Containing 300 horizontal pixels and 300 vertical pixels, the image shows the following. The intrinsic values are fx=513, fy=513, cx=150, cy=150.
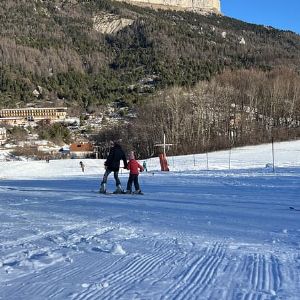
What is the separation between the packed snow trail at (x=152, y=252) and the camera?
16.4 ft

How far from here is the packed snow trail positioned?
5008 millimetres

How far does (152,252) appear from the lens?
22.2 feet

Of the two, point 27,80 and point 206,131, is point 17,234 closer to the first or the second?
point 206,131

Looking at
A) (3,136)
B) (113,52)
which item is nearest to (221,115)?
(3,136)

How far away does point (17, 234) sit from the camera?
8398mm

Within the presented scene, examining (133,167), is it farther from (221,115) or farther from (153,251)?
(221,115)

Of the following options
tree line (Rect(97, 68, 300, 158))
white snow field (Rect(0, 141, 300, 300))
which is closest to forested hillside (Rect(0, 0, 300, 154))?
tree line (Rect(97, 68, 300, 158))

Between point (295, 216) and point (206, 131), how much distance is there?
2847 inches

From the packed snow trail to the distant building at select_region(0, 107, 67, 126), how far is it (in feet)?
442

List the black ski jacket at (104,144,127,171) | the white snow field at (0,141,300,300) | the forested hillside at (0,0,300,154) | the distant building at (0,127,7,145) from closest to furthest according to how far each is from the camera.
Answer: the white snow field at (0,141,300,300) → the black ski jacket at (104,144,127,171) → the distant building at (0,127,7,145) → the forested hillside at (0,0,300,154)

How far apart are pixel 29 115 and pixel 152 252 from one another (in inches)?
5921

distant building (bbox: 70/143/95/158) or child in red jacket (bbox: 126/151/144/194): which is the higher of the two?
distant building (bbox: 70/143/95/158)

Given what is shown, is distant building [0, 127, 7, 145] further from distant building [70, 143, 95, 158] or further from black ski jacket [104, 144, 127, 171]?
black ski jacket [104, 144, 127, 171]

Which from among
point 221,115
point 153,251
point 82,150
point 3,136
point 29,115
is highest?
point 29,115
